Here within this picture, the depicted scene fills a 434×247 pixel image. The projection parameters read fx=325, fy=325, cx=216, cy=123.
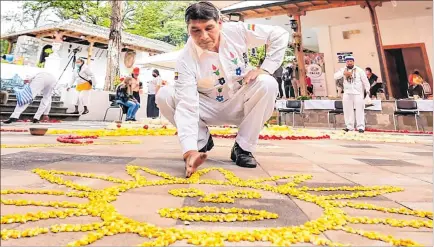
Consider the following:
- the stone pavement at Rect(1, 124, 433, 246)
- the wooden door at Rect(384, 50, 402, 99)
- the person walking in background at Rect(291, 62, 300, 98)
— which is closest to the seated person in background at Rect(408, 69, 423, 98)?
the wooden door at Rect(384, 50, 402, 99)

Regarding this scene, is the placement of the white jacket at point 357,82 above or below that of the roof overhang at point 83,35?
below

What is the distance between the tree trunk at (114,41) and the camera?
1.93 metres

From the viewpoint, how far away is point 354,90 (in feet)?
21.9

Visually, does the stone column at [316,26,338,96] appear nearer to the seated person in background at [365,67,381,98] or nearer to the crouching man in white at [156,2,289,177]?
the seated person in background at [365,67,381,98]

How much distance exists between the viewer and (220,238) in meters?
0.75

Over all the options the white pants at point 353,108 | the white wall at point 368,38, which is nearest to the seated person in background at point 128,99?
the white pants at point 353,108

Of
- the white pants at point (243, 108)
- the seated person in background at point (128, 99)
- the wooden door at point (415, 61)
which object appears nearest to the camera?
the white pants at point (243, 108)

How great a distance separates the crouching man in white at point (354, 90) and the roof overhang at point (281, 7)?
3.07 meters

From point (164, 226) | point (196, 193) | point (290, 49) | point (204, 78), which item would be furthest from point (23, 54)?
point (290, 49)

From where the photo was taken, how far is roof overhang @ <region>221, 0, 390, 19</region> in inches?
349

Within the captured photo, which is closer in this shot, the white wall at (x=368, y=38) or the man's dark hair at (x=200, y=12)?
the man's dark hair at (x=200, y=12)

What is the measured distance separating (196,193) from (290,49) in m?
9.84

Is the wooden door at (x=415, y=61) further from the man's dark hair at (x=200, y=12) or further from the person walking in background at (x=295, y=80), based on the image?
the man's dark hair at (x=200, y=12)

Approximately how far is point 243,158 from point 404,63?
1064 cm
